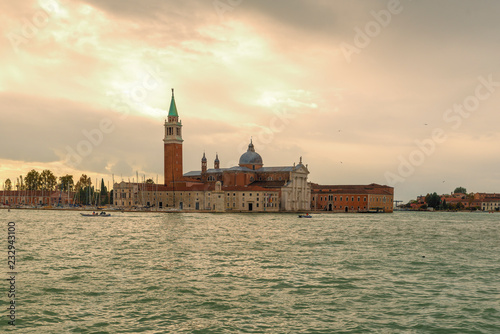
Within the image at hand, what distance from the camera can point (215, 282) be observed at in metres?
19.8

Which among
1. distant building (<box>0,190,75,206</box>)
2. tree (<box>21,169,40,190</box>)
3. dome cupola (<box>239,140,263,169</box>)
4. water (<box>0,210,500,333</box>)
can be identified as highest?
dome cupola (<box>239,140,263,169</box>)

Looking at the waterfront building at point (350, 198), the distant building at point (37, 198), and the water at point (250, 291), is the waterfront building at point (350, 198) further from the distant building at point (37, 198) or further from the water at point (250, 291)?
the water at point (250, 291)

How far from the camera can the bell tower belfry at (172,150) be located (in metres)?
115

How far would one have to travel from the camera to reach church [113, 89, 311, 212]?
108m

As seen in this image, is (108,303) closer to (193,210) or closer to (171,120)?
(193,210)

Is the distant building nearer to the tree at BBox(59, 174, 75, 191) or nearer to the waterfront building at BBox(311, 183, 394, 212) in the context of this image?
the tree at BBox(59, 174, 75, 191)

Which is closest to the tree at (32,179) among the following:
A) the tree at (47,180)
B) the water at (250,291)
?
the tree at (47,180)

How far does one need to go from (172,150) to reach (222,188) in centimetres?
1541

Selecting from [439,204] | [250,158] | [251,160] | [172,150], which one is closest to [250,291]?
[172,150]

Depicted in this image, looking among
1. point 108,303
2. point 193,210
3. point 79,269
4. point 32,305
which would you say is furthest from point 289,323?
point 193,210

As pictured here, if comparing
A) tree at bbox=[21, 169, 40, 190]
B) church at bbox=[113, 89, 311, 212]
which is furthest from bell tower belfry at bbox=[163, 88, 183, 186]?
tree at bbox=[21, 169, 40, 190]

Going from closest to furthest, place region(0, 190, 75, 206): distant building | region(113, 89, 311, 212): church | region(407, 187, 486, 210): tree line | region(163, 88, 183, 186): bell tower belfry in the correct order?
region(113, 89, 311, 212): church, region(163, 88, 183, 186): bell tower belfry, region(0, 190, 75, 206): distant building, region(407, 187, 486, 210): tree line

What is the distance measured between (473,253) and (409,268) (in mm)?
10119

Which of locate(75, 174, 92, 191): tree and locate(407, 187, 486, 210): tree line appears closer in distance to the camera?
locate(75, 174, 92, 191): tree
